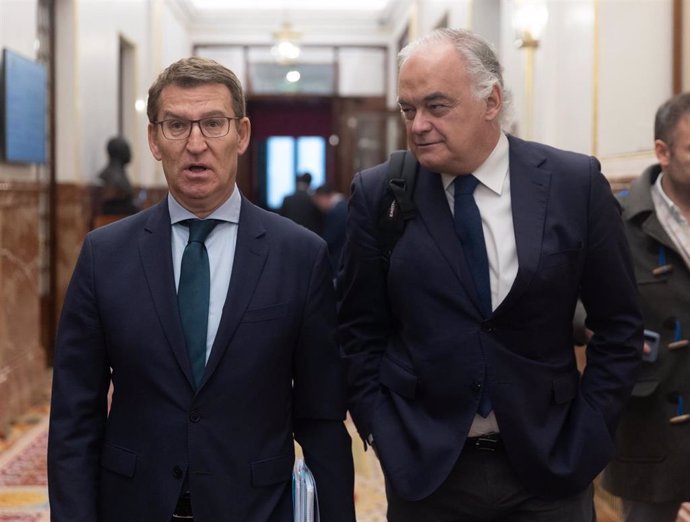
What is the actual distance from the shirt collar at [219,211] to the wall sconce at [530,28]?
5.29 m

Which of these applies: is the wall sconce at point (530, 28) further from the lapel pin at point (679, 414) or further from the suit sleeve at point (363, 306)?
the suit sleeve at point (363, 306)

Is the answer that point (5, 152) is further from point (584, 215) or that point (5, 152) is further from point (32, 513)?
point (584, 215)

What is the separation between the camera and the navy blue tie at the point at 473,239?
7.54ft

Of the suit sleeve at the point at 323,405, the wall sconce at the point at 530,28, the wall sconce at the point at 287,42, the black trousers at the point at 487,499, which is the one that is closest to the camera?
the suit sleeve at the point at 323,405

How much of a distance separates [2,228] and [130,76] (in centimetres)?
A: 616

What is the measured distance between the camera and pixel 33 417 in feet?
23.3

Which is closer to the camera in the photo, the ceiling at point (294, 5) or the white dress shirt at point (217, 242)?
the white dress shirt at point (217, 242)

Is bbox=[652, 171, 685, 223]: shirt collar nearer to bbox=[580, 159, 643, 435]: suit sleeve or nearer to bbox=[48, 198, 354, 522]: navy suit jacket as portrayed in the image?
bbox=[580, 159, 643, 435]: suit sleeve

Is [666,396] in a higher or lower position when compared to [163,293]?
lower

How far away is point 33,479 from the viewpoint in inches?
217

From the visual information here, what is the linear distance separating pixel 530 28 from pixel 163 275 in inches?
219

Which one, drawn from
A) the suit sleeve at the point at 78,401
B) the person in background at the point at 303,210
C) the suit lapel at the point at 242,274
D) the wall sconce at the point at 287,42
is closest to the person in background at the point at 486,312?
the suit lapel at the point at 242,274

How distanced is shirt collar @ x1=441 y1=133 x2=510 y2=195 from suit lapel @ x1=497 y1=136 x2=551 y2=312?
0.02m

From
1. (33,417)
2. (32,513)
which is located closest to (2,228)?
(33,417)
